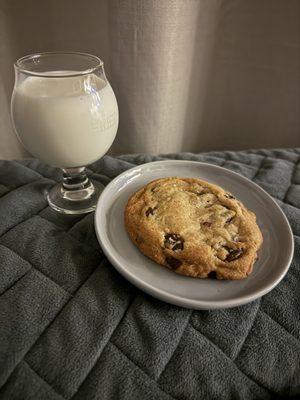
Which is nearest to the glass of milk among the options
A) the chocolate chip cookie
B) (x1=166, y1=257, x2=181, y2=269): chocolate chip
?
the chocolate chip cookie

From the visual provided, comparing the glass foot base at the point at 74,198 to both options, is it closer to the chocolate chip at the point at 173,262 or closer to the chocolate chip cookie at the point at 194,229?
the chocolate chip cookie at the point at 194,229

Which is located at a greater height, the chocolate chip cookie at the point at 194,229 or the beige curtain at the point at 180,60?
the beige curtain at the point at 180,60

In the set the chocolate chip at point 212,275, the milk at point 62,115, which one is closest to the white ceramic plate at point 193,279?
the chocolate chip at point 212,275

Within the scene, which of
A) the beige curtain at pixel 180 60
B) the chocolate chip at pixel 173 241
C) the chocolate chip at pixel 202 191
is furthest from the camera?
the beige curtain at pixel 180 60

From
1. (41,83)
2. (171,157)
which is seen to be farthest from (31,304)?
(171,157)

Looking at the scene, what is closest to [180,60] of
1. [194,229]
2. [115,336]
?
[194,229]

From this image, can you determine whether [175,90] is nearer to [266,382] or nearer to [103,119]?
[103,119]

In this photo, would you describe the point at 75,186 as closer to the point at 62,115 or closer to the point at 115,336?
the point at 62,115

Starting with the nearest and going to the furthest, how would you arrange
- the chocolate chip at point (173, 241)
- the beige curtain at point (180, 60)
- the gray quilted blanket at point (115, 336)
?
the gray quilted blanket at point (115, 336) < the chocolate chip at point (173, 241) < the beige curtain at point (180, 60)
